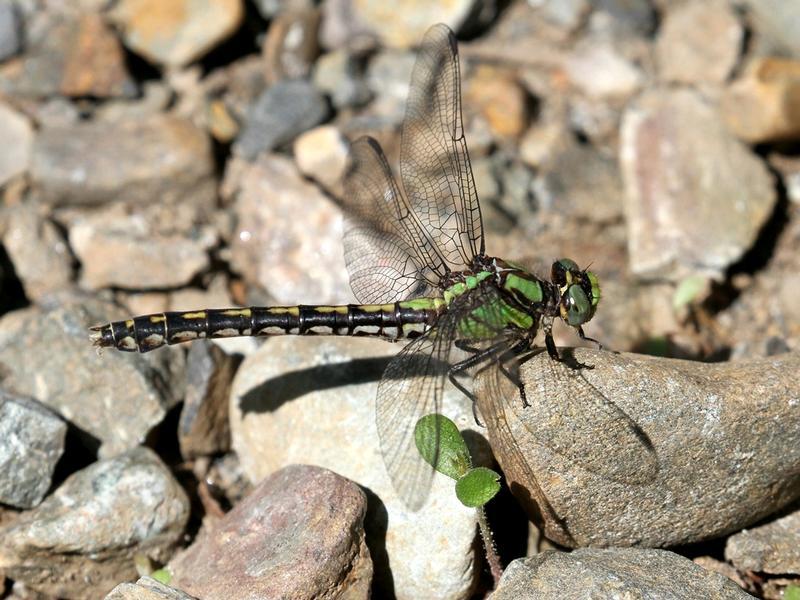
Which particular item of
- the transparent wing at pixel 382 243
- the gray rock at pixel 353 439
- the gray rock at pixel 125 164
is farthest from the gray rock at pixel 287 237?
the gray rock at pixel 353 439

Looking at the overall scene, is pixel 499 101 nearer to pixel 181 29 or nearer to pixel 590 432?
pixel 181 29

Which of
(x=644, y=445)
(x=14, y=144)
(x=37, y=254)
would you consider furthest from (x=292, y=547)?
(x=14, y=144)

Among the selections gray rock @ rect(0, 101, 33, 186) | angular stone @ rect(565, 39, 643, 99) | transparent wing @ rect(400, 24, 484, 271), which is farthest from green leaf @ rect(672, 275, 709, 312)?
gray rock @ rect(0, 101, 33, 186)

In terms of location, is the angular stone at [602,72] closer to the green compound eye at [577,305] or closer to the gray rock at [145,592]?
A: the green compound eye at [577,305]

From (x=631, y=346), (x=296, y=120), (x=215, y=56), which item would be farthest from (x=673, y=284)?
(x=215, y=56)

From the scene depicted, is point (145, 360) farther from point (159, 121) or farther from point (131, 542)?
point (159, 121)
